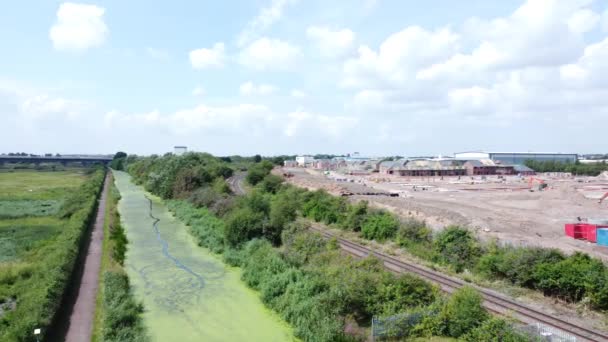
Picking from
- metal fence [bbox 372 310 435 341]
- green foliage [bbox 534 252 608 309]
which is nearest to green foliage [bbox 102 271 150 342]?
metal fence [bbox 372 310 435 341]

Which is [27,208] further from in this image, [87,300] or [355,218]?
[355,218]

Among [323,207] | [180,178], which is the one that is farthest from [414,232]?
[180,178]

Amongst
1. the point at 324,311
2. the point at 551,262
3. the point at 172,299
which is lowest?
the point at 172,299

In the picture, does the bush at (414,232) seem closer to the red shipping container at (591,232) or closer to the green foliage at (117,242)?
the red shipping container at (591,232)

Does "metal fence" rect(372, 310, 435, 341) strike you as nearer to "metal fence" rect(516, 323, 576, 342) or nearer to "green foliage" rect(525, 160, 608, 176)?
"metal fence" rect(516, 323, 576, 342)

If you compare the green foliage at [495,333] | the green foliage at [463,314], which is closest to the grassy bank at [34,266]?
the green foliage at [463,314]

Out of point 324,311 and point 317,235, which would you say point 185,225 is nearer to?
point 317,235

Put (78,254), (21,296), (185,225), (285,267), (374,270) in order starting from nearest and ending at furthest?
1. (21,296)
2. (374,270)
3. (285,267)
4. (78,254)
5. (185,225)

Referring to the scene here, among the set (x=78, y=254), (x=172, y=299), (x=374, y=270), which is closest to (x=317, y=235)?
(x=374, y=270)
